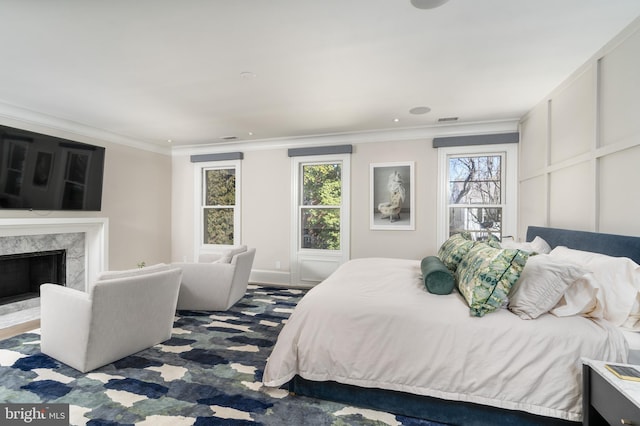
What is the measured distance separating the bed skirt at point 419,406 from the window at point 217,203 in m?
3.98

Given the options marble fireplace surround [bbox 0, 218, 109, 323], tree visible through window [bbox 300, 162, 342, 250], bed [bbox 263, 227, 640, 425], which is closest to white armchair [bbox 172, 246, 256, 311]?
marble fireplace surround [bbox 0, 218, 109, 323]

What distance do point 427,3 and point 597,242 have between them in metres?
2.01

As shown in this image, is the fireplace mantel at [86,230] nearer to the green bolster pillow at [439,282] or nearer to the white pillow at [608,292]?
the green bolster pillow at [439,282]

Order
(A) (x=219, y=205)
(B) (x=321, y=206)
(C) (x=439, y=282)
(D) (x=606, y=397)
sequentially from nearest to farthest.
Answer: (D) (x=606, y=397) < (C) (x=439, y=282) < (B) (x=321, y=206) < (A) (x=219, y=205)

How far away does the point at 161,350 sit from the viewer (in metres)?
2.71

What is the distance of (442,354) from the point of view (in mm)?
1711

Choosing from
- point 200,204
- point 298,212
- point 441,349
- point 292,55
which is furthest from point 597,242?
point 200,204

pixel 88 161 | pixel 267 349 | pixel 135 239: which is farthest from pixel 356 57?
pixel 135 239

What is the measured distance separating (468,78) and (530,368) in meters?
2.52

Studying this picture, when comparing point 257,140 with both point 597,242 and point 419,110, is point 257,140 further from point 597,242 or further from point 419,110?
point 597,242

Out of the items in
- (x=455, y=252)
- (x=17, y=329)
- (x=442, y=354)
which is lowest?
(x=17, y=329)

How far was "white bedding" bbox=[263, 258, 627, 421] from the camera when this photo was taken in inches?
61.3

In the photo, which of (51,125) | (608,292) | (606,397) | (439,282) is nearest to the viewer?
(606,397)

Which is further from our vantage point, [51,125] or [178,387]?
[51,125]
